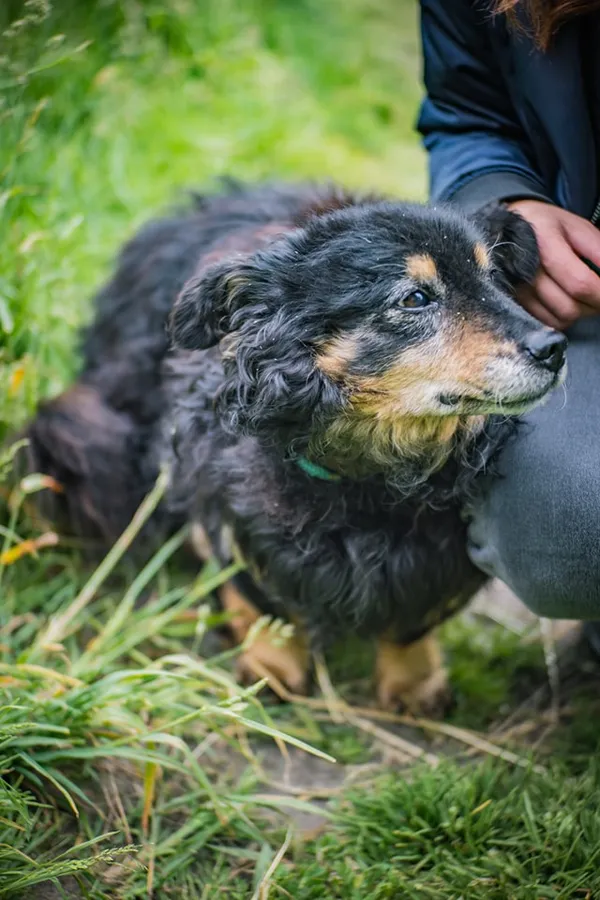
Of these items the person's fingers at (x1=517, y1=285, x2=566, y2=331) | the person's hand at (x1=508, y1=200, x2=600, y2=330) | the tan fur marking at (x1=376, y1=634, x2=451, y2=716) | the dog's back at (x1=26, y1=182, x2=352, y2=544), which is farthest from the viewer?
the dog's back at (x1=26, y1=182, x2=352, y2=544)

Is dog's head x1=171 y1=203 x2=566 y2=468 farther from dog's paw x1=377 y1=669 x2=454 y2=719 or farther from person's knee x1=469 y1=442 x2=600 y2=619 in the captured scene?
dog's paw x1=377 y1=669 x2=454 y2=719

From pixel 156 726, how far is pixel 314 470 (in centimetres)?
65

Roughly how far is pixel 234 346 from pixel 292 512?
15.0 inches

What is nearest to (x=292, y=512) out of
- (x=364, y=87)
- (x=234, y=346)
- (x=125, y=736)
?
(x=234, y=346)

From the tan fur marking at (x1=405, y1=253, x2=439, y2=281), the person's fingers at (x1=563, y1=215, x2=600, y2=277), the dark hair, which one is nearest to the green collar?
the tan fur marking at (x1=405, y1=253, x2=439, y2=281)

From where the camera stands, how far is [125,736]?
183 centimetres

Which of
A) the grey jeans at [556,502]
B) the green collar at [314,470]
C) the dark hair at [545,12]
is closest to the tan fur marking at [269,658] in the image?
the green collar at [314,470]

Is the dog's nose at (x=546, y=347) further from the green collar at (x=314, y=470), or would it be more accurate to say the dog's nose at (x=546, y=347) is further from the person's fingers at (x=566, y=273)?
the green collar at (x=314, y=470)

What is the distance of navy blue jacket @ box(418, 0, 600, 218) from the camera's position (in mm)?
1676

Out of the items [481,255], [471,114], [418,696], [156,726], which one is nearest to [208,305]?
[481,255]

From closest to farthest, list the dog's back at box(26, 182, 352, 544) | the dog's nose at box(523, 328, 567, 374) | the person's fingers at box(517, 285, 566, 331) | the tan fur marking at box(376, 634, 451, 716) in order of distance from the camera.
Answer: the dog's nose at box(523, 328, 567, 374) → the person's fingers at box(517, 285, 566, 331) → the tan fur marking at box(376, 634, 451, 716) → the dog's back at box(26, 182, 352, 544)

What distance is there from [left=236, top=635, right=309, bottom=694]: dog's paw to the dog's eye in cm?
Answer: 102

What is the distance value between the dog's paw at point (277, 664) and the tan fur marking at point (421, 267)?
1.07 metres

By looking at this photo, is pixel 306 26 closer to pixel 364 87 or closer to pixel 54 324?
pixel 364 87
